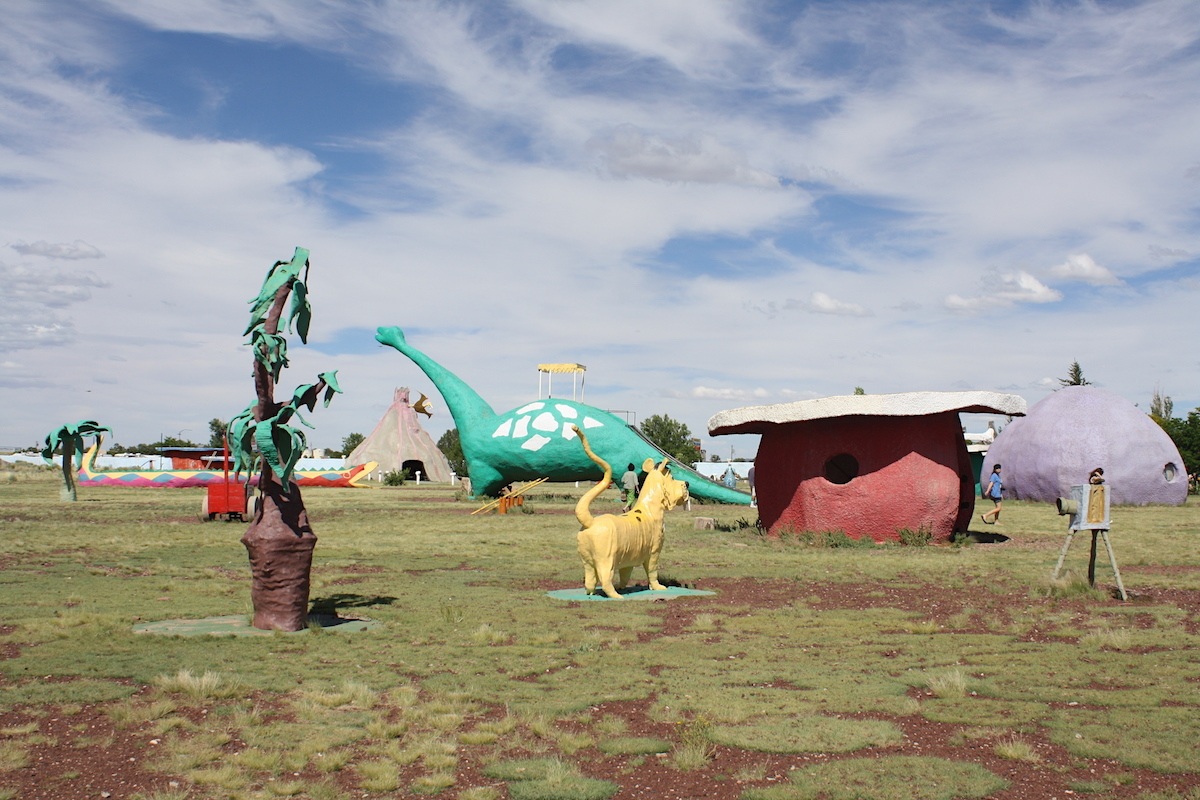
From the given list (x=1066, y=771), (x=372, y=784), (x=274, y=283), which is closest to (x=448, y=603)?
(x=274, y=283)

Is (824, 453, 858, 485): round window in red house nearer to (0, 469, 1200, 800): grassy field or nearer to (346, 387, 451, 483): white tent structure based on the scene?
(0, 469, 1200, 800): grassy field

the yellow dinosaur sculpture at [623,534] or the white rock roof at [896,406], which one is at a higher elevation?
the white rock roof at [896,406]

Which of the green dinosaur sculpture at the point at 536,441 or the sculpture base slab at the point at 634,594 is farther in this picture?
the green dinosaur sculpture at the point at 536,441

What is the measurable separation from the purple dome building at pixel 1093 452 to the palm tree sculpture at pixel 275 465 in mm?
21212

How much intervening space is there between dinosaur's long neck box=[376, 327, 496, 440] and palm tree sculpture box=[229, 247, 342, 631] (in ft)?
61.2

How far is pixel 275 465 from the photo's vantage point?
330 inches

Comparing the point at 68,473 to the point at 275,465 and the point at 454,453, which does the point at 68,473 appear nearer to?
the point at 275,465

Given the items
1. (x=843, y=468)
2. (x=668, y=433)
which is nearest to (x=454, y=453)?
(x=668, y=433)

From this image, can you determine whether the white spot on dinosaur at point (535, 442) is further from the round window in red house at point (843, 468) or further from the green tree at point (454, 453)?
the green tree at point (454, 453)

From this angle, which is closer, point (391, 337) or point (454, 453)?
point (391, 337)

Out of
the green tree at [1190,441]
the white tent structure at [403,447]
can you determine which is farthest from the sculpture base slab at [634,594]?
the white tent structure at [403,447]

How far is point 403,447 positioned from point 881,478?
33.9 m

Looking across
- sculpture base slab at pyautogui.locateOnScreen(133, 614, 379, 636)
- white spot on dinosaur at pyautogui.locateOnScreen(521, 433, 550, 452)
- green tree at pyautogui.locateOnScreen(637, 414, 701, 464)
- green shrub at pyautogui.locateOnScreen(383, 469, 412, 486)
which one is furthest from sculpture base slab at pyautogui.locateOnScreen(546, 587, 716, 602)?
green tree at pyautogui.locateOnScreen(637, 414, 701, 464)

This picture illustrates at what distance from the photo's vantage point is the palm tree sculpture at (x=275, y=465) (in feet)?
27.6
